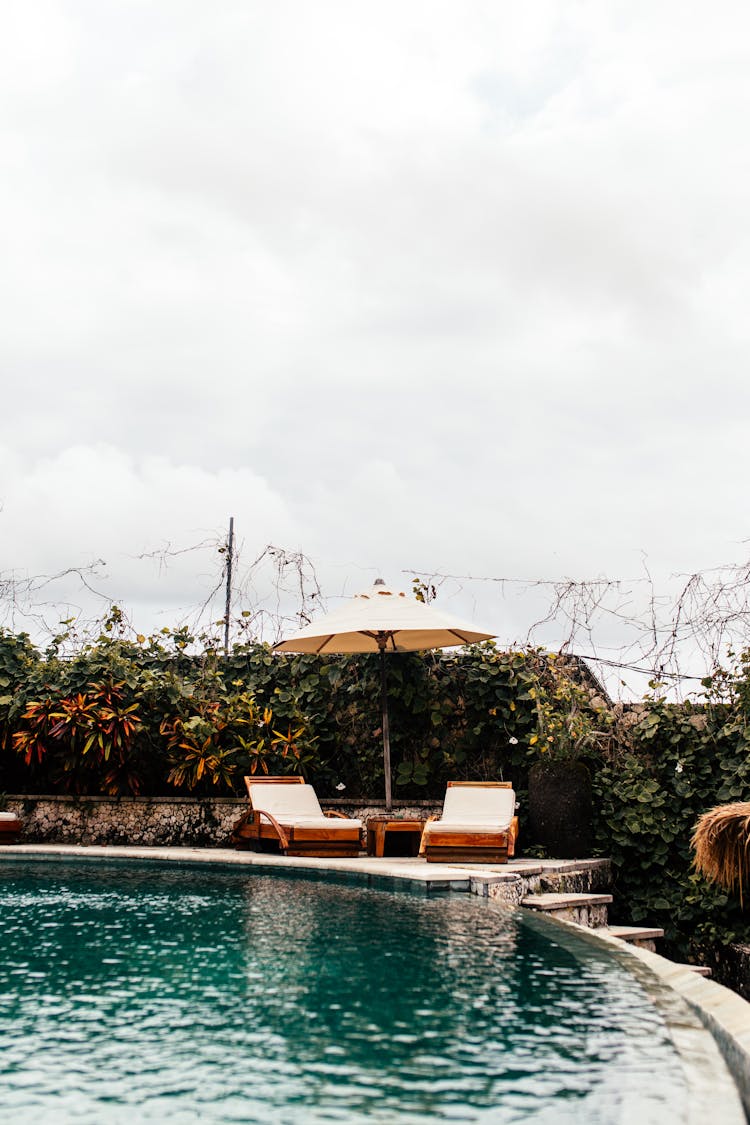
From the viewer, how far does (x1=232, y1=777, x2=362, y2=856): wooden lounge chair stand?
28.4 feet

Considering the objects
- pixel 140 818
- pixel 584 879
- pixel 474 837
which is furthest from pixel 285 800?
pixel 584 879

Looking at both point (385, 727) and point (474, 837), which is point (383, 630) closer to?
point (385, 727)

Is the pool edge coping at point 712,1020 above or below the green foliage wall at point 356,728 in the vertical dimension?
below

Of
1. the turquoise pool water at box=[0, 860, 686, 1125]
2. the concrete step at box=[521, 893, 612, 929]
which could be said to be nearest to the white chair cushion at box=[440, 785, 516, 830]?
the concrete step at box=[521, 893, 612, 929]

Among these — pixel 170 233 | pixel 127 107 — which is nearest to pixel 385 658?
pixel 170 233

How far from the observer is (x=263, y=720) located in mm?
10297

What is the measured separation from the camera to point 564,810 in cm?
875

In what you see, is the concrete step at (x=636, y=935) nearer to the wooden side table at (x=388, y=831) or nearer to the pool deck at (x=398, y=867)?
the pool deck at (x=398, y=867)

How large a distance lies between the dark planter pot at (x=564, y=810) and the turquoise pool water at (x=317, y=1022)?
3096mm

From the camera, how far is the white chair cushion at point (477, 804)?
338 inches

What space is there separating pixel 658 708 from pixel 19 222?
8.60 m

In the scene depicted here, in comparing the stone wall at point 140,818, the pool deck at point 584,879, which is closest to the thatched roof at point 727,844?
the pool deck at point 584,879

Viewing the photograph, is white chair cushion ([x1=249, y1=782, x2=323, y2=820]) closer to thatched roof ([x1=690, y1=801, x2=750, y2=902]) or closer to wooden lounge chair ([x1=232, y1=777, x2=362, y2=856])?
wooden lounge chair ([x1=232, y1=777, x2=362, y2=856])

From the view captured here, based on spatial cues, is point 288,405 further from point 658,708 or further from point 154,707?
point 658,708
